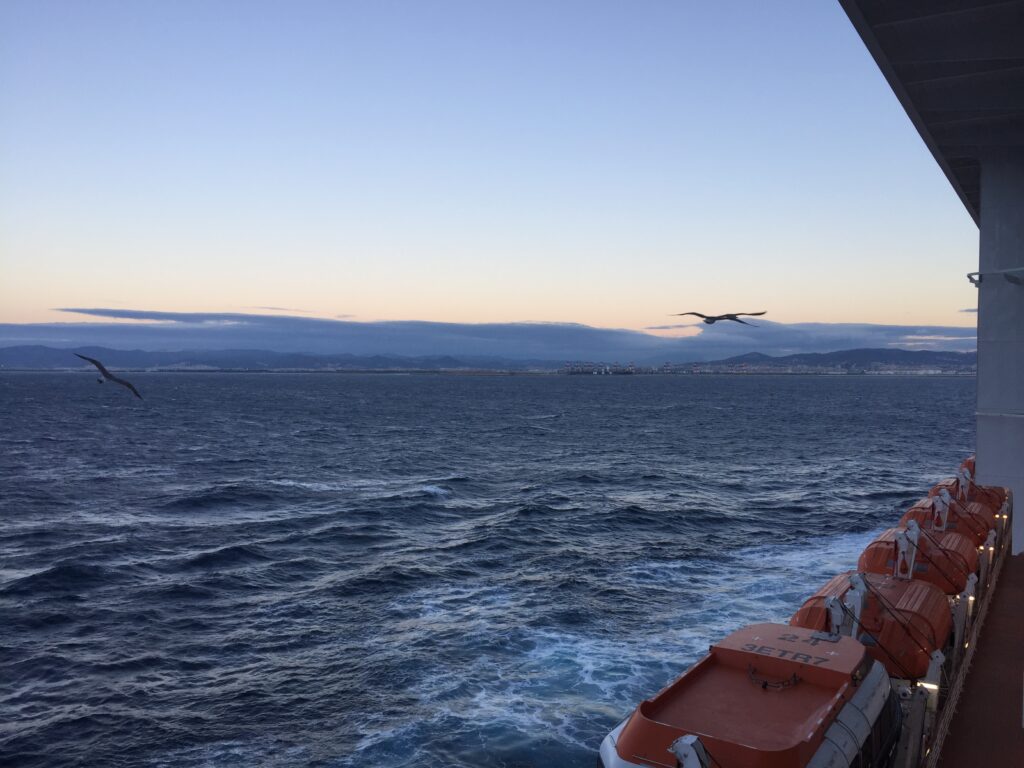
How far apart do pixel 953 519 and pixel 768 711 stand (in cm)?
1390

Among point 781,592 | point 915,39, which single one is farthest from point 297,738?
point 915,39

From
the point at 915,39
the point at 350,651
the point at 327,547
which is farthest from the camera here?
the point at 327,547

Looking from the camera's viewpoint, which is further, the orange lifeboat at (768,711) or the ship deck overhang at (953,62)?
the ship deck overhang at (953,62)

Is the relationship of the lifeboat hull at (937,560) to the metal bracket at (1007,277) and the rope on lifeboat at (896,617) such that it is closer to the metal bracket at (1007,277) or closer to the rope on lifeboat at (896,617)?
the rope on lifeboat at (896,617)

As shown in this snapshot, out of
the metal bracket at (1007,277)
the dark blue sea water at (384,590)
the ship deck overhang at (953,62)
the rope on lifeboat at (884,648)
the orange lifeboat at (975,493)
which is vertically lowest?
the dark blue sea water at (384,590)

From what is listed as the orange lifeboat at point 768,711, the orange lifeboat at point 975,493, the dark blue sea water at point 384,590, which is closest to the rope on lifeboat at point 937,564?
the orange lifeboat at point 768,711

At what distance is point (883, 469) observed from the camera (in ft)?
215

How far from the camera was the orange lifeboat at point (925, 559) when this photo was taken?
1592 centimetres

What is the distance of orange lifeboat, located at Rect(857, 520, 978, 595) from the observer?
15922 mm

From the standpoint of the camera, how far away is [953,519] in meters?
19.9

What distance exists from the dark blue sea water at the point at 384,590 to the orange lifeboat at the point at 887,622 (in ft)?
24.5

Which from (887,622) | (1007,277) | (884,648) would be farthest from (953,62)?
(884,648)

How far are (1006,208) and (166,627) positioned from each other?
3092 cm

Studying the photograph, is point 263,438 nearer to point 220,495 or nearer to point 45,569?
point 220,495
